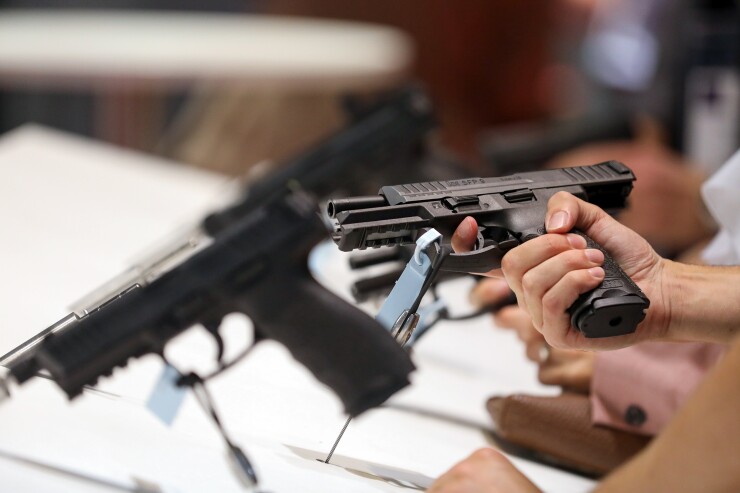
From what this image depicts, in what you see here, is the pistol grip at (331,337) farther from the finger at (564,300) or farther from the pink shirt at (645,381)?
the pink shirt at (645,381)

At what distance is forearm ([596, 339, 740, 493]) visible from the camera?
1.81 feet

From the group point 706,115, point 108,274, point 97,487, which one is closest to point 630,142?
point 706,115

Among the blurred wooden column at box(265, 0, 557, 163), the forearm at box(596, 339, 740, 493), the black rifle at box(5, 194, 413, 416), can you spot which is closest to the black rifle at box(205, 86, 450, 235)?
the black rifle at box(5, 194, 413, 416)

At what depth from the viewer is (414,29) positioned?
2855mm

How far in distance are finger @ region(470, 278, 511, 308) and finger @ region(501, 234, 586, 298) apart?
28cm

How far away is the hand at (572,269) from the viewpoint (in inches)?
28.8

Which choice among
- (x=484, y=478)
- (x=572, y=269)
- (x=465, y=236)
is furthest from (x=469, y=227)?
(x=484, y=478)

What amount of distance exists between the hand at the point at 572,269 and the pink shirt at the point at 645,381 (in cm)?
14

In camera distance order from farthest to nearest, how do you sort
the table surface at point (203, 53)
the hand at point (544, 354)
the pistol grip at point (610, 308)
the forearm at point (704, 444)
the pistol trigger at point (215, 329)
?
the table surface at point (203, 53), the hand at point (544, 354), the pistol trigger at point (215, 329), the pistol grip at point (610, 308), the forearm at point (704, 444)

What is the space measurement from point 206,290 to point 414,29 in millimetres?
2206

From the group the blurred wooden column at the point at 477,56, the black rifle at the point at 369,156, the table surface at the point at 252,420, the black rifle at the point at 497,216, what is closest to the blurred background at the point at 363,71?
the blurred wooden column at the point at 477,56

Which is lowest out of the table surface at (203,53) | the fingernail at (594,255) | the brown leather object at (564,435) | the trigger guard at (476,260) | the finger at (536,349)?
the brown leather object at (564,435)

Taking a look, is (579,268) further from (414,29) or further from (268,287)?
(414,29)

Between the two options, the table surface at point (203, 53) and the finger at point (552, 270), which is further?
the table surface at point (203, 53)
